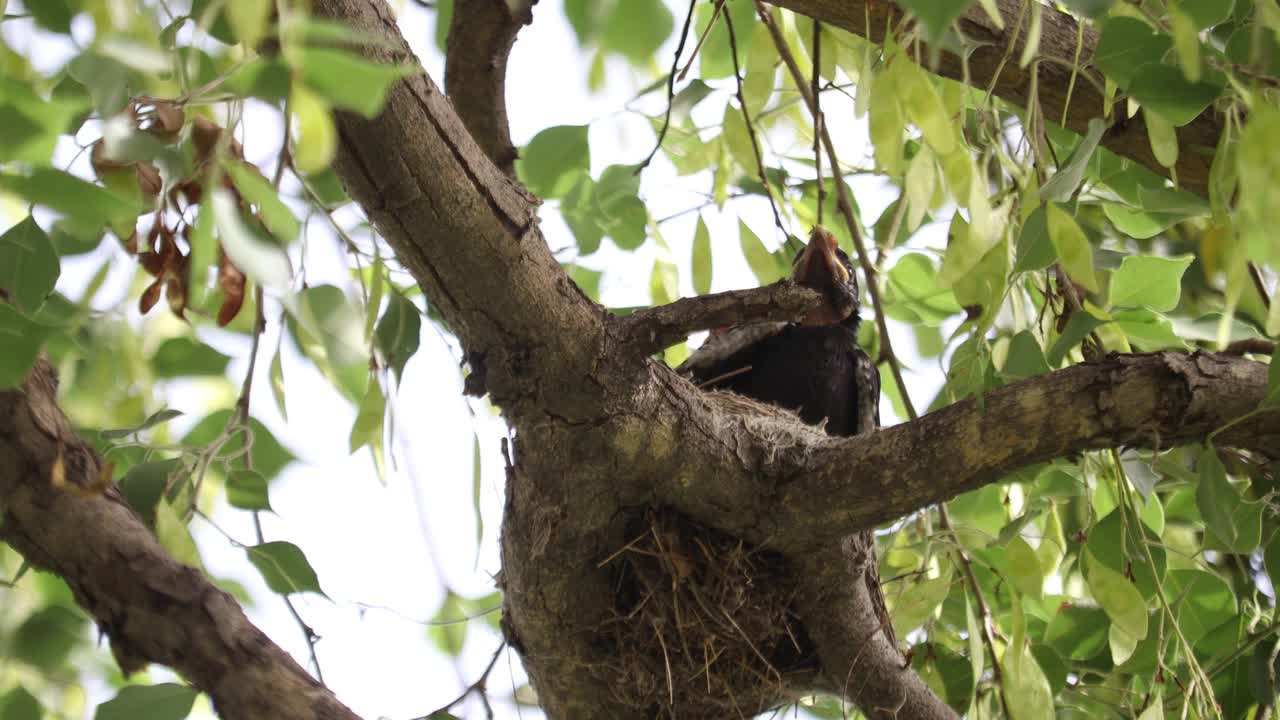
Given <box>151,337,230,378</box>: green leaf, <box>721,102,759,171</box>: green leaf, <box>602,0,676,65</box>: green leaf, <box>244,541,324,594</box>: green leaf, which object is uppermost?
<box>721,102,759,171</box>: green leaf

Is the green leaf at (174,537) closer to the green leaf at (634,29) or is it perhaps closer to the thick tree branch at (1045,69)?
the green leaf at (634,29)

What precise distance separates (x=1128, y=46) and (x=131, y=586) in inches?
41.9

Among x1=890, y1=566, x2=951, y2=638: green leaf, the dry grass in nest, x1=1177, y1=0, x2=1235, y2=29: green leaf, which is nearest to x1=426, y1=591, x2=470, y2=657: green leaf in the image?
the dry grass in nest

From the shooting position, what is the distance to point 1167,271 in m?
1.50

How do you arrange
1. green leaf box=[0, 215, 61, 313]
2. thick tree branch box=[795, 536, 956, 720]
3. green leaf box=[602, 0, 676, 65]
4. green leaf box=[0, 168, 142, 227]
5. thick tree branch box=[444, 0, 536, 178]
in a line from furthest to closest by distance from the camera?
thick tree branch box=[444, 0, 536, 178] → thick tree branch box=[795, 536, 956, 720] → green leaf box=[0, 215, 61, 313] → green leaf box=[602, 0, 676, 65] → green leaf box=[0, 168, 142, 227]

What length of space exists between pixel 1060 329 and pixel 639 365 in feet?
1.80

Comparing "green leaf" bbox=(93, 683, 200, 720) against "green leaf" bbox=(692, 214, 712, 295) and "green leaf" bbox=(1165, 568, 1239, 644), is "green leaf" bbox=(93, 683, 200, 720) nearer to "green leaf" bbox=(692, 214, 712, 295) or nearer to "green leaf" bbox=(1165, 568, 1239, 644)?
"green leaf" bbox=(692, 214, 712, 295)

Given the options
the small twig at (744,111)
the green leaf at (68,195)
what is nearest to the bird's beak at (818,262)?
the small twig at (744,111)

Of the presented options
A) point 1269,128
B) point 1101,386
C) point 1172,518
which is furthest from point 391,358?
point 1172,518

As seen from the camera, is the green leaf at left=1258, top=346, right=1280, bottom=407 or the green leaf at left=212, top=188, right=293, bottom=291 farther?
the green leaf at left=1258, top=346, right=1280, bottom=407

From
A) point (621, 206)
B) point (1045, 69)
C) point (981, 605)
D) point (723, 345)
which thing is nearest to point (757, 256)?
point (621, 206)

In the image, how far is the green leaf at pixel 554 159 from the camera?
1.78 m

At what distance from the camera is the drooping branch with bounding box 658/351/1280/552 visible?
127 cm

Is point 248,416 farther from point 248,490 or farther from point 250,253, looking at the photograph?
point 250,253
